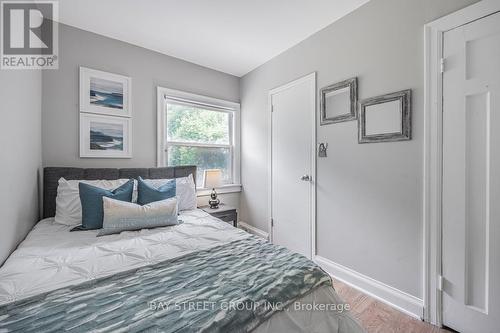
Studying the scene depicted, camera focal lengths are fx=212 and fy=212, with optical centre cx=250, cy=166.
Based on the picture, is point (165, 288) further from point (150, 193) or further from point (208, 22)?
point (208, 22)

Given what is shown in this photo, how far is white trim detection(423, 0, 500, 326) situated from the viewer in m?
1.48

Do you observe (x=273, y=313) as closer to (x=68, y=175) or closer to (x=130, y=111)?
(x=68, y=175)

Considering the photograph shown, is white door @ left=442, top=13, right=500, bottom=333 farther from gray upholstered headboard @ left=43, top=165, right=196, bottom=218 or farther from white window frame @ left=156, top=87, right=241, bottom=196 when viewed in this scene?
gray upholstered headboard @ left=43, top=165, right=196, bottom=218

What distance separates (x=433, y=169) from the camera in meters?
1.50

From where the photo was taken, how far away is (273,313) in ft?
2.67

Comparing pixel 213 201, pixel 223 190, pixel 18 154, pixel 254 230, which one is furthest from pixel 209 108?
pixel 18 154

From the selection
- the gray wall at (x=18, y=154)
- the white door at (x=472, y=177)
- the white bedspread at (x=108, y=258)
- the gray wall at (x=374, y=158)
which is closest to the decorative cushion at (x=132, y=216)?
the white bedspread at (x=108, y=258)

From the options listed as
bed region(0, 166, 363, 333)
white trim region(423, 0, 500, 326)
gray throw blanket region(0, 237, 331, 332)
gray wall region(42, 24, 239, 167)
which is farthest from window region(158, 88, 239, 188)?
white trim region(423, 0, 500, 326)

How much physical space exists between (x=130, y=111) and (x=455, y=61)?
3.00m

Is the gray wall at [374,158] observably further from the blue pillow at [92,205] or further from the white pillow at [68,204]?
the white pillow at [68,204]

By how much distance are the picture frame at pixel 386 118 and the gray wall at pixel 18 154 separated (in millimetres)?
2550

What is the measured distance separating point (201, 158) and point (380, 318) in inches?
102

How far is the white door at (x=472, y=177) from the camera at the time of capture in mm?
1291

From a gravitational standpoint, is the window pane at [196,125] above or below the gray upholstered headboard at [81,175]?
above
